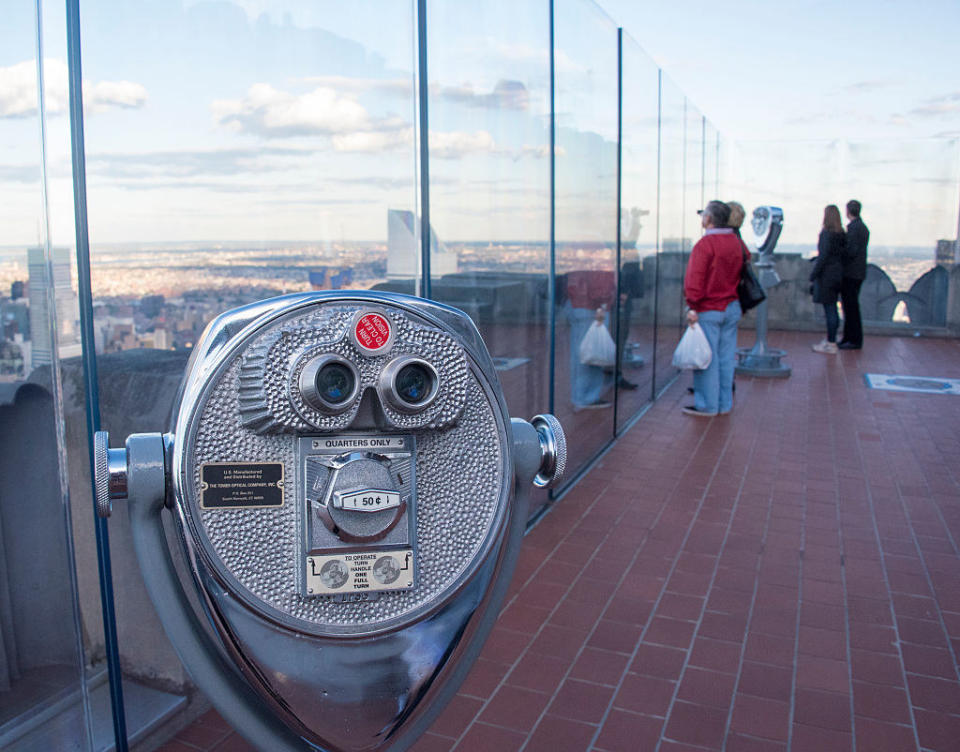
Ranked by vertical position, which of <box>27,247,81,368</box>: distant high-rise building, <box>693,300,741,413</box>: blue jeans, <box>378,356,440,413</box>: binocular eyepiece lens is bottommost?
<box>693,300,741,413</box>: blue jeans

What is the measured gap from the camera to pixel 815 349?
439 inches

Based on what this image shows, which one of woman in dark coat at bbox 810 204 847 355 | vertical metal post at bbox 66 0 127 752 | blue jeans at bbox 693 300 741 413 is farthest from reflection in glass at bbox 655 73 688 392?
vertical metal post at bbox 66 0 127 752

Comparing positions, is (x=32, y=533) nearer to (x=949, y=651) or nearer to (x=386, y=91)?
(x=386, y=91)

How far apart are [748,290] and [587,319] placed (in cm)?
207

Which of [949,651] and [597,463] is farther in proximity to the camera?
[597,463]

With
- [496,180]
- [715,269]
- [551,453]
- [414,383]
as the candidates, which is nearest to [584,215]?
[496,180]

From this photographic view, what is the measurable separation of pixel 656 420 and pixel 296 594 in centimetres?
584

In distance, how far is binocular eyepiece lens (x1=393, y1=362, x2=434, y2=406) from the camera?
1.34 meters

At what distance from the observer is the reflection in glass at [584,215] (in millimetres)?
4656

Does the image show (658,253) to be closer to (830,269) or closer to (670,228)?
(670,228)

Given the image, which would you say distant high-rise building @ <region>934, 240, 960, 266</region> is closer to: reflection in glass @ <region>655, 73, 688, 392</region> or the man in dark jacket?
the man in dark jacket

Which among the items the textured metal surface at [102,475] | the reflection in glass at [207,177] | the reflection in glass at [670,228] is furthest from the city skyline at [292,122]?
the reflection in glass at [670,228]

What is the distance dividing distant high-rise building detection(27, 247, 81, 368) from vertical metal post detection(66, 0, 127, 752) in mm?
20

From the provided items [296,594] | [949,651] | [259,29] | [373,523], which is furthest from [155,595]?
[949,651]
